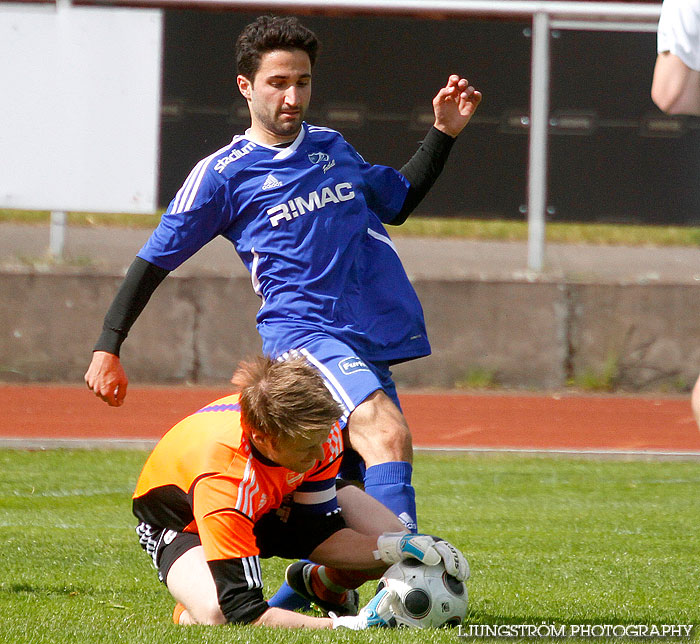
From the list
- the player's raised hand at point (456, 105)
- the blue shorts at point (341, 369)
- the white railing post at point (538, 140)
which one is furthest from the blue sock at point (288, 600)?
the white railing post at point (538, 140)

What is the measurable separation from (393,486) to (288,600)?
0.65 metres

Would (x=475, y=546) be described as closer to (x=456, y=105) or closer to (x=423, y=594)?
(x=423, y=594)

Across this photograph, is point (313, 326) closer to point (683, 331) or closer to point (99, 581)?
point (99, 581)

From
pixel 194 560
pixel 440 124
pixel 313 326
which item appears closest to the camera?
pixel 194 560

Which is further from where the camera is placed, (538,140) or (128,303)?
(538,140)

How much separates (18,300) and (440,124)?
755 cm

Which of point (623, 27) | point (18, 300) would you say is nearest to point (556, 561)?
point (18, 300)

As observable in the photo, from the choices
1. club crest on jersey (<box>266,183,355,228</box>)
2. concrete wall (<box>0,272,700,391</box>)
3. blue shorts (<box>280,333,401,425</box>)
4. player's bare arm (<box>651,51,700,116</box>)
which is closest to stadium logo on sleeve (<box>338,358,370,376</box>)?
blue shorts (<box>280,333,401,425</box>)

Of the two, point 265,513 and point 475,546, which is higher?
point 265,513

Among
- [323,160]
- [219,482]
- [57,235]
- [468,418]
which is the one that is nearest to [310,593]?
[219,482]

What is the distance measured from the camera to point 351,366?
439 centimetres

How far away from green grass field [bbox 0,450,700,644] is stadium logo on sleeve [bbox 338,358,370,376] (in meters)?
0.95

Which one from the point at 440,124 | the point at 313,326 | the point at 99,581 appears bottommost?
the point at 99,581

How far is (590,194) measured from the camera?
42.1 feet
